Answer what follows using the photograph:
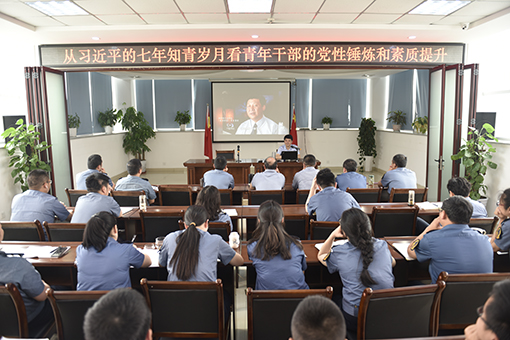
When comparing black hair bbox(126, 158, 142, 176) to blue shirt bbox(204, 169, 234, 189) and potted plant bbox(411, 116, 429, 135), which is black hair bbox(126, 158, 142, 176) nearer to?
blue shirt bbox(204, 169, 234, 189)

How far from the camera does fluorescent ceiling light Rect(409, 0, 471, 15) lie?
4.13 meters

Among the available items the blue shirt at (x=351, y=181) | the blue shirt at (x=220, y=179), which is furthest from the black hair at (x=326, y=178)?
the blue shirt at (x=220, y=179)

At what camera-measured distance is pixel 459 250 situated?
2.15 metres

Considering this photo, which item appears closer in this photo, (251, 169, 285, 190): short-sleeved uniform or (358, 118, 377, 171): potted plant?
(251, 169, 285, 190): short-sleeved uniform

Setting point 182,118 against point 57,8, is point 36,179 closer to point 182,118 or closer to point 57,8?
point 57,8

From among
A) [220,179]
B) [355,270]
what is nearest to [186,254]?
[355,270]

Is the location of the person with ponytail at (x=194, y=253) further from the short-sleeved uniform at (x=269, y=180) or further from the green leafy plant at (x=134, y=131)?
the green leafy plant at (x=134, y=131)

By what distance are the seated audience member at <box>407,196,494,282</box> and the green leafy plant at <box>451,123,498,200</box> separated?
11.6 feet

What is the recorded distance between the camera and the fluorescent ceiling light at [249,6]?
13.5ft

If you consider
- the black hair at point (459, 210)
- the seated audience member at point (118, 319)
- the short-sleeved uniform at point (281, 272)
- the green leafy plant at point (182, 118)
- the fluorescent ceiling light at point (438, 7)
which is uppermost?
the fluorescent ceiling light at point (438, 7)

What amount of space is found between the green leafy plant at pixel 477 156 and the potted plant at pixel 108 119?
7.70 meters

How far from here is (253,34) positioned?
5.27 metres

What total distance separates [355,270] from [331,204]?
4.31ft

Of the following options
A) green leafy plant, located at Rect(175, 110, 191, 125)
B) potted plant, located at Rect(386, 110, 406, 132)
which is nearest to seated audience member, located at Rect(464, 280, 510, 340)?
potted plant, located at Rect(386, 110, 406, 132)
